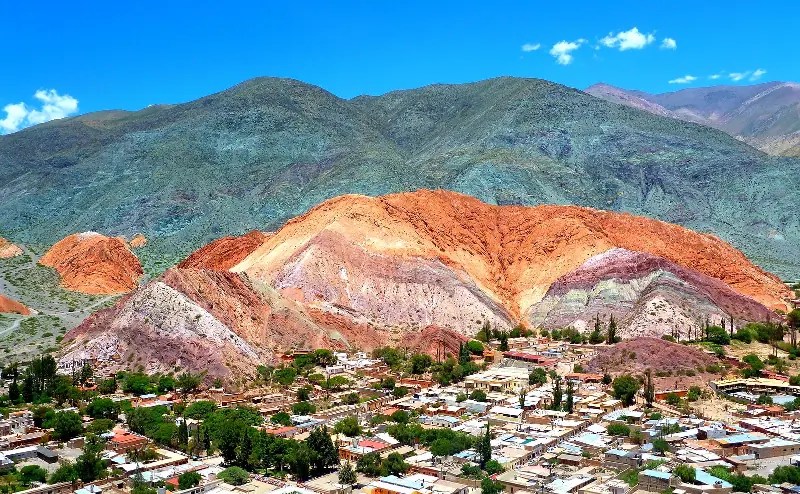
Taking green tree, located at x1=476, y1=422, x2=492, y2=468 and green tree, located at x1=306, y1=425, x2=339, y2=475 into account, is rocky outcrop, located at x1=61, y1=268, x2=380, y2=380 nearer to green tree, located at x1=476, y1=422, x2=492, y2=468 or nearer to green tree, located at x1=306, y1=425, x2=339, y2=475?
green tree, located at x1=306, y1=425, x2=339, y2=475

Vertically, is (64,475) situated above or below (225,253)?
below

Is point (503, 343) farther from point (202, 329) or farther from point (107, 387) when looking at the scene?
point (107, 387)

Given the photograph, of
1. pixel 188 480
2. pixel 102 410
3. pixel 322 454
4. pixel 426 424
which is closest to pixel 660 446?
pixel 426 424

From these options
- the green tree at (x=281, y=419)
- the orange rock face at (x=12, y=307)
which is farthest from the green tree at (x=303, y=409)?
the orange rock face at (x=12, y=307)

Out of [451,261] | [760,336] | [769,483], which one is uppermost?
[451,261]

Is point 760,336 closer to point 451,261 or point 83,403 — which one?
point 451,261

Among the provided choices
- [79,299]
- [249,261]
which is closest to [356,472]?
[249,261]

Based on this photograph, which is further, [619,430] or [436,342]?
[436,342]
